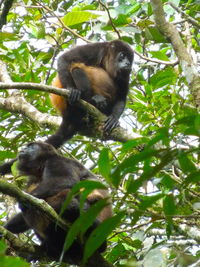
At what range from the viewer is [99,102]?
17.4ft

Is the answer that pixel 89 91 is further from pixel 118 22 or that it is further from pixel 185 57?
pixel 185 57

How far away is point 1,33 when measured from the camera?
4887 mm

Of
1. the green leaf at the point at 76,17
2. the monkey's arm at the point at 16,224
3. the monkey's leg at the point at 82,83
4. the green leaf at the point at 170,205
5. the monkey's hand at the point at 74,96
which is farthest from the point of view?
the monkey's leg at the point at 82,83

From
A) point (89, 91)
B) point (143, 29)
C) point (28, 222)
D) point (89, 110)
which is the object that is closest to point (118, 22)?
point (143, 29)

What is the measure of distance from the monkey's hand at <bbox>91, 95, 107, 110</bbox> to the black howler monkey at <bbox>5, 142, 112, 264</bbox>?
111cm

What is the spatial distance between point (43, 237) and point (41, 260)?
18 centimetres

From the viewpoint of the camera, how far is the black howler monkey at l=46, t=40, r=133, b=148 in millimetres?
4953

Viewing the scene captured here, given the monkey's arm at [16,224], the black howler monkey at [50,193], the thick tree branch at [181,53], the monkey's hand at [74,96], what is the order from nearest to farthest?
1. the thick tree branch at [181,53]
2. the black howler monkey at [50,193]
3. the monkey's arm at [16,224]
4. the monkey's hand at [74,96]

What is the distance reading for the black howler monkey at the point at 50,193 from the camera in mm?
3504

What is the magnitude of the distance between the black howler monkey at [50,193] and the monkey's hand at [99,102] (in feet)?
3.64

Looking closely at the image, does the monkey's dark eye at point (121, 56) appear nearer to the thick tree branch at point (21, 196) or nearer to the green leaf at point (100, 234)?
the thick tree branch at point (21, 196)

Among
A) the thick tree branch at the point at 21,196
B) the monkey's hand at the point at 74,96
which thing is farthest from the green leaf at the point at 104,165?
the monkey's hand at the point at 74,96

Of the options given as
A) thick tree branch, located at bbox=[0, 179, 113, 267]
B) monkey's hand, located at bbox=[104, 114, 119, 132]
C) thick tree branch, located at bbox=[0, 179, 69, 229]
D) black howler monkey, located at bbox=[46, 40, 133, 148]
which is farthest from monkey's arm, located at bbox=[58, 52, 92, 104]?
thick tree branch, located at bbox=[0, 179, 69, 229]

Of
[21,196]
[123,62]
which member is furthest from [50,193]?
[123,62]
